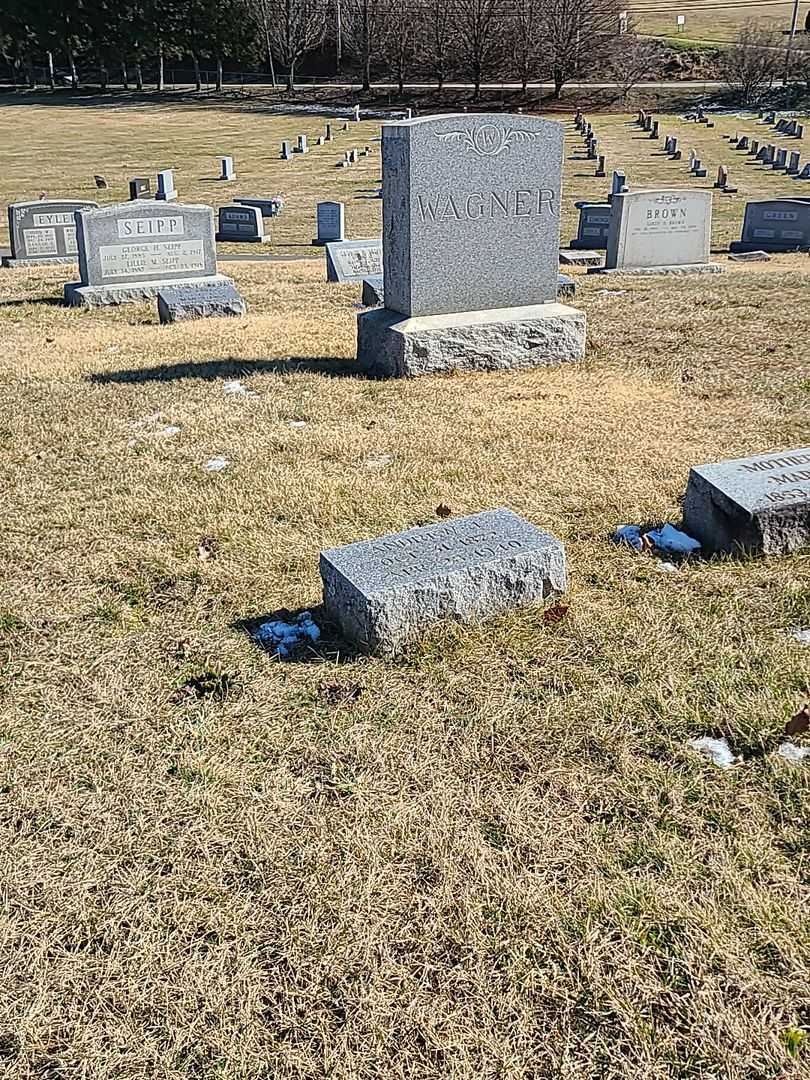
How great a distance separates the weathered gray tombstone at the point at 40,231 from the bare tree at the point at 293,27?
48.9 m

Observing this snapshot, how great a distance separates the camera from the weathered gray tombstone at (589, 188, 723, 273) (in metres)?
12.9

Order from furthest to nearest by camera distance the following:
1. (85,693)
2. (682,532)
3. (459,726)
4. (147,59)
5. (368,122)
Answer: (147,59) < (368,122) < (682,532) < (85,693) < (459,726)

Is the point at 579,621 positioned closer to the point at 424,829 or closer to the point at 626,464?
the point at 424,829

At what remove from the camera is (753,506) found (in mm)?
4078

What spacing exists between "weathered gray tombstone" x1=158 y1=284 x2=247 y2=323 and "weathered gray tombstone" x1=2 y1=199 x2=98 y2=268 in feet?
20.0

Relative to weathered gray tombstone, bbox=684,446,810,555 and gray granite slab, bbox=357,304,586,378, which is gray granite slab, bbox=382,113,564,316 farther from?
weathered gray tombstone, bbox=684,446,810,555

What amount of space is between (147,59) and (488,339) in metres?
67.9

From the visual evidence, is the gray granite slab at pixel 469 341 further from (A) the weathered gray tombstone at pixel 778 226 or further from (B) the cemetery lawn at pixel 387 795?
(A) the weathered gray tombstone at pixel 778 226

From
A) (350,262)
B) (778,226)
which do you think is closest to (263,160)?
(778,226)

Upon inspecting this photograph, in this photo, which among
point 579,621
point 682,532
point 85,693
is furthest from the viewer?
point 682,532

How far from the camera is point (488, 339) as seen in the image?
7.70 meters

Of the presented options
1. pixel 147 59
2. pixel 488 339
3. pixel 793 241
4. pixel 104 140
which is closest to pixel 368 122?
pixel 104 140

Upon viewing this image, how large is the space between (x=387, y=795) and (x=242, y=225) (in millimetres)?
17978

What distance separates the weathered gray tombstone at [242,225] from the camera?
19000 mm
